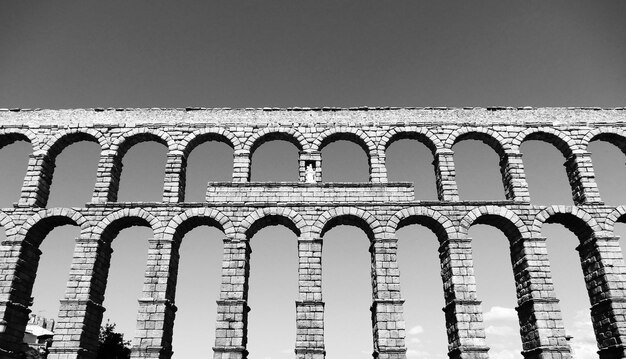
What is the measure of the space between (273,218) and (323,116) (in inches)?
178

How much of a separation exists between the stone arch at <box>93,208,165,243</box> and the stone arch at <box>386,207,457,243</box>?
7704 millimetres

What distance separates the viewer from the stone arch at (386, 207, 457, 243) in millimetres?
16281

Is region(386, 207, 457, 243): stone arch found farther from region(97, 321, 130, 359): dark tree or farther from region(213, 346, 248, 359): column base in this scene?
region(97, 321, 130, 359): dark tree

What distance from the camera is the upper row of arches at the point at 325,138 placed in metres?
18.2

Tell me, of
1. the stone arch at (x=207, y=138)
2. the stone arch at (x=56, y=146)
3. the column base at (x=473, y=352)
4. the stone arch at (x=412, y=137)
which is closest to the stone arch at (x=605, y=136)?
the stone arch at (x=412, y=137)

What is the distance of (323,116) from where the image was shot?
18797mm

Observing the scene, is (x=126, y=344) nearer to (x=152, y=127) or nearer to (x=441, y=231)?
(x=152, y=127)

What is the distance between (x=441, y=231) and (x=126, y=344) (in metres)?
24.7

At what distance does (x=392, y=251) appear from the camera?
16016mm

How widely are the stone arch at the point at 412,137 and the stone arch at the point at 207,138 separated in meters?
5.31

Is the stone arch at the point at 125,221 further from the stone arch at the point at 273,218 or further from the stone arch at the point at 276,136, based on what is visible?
the stone arch at the point at 276,136

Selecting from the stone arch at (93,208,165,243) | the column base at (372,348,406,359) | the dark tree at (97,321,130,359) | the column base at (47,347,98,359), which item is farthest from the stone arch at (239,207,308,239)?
the dark tree at (97,321,130,359)

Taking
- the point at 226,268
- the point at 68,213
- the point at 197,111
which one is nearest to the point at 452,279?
the point at 226,268

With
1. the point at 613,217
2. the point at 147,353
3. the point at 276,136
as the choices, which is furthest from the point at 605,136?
the point at 147,353
